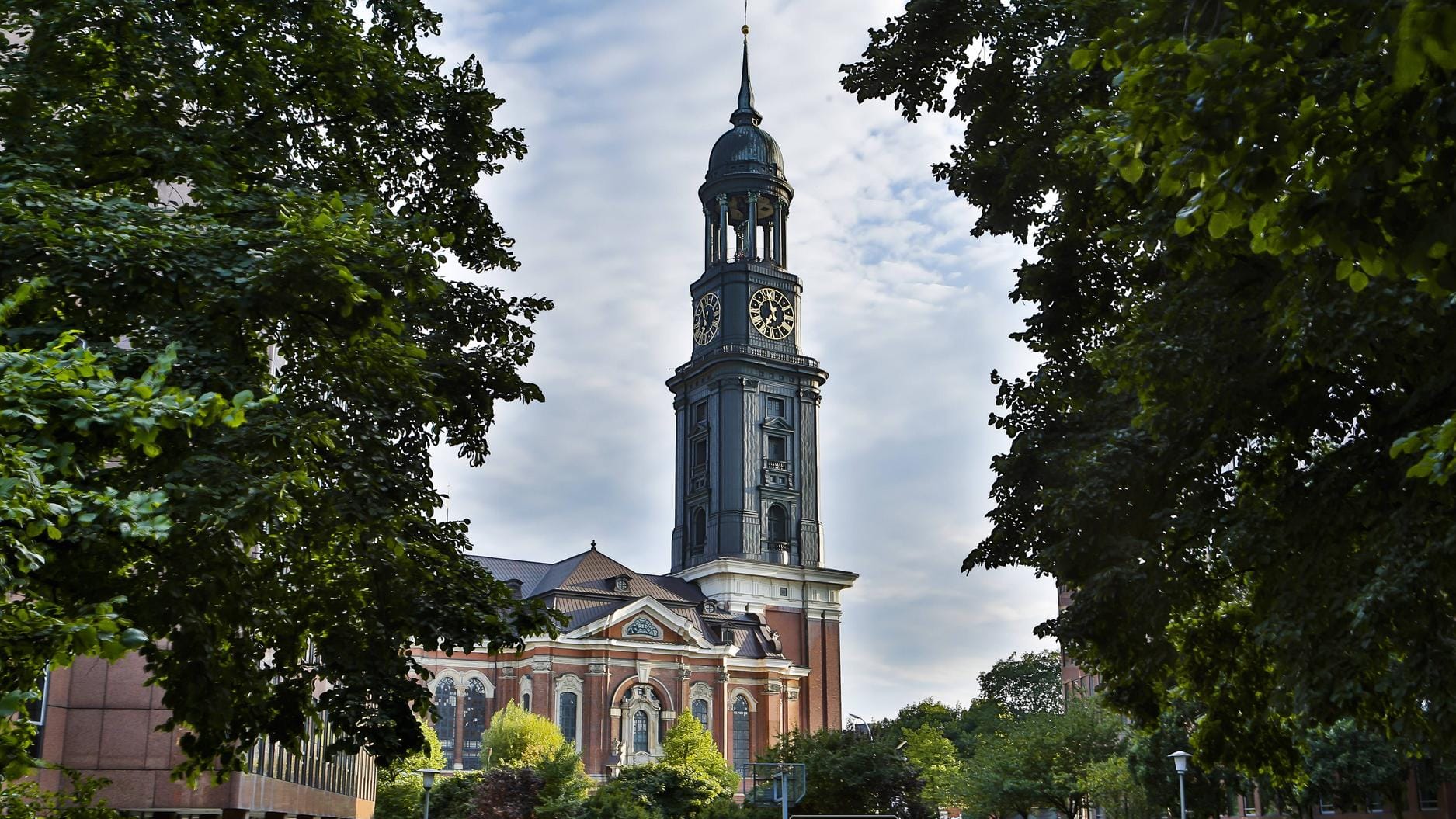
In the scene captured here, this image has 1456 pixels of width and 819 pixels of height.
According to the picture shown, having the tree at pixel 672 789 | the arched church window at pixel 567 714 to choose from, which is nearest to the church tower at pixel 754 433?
the arched church window at pixel 567 714

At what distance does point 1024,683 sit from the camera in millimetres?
117188

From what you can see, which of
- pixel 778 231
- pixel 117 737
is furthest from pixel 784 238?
pixel 117 737

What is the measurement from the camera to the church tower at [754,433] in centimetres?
9231

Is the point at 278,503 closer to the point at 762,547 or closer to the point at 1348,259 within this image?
the point at 1348,259

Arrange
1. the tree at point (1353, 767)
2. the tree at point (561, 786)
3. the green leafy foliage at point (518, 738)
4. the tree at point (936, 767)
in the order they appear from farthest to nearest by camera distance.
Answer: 1. the green leafy foliage at point (518, 738)
2. the tree at point (936, 767)
3. the tree at point (561, 786)
4. the tree at point (1353, 767)

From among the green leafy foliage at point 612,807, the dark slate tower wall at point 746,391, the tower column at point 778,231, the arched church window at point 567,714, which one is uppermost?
the tower column at point 778,231

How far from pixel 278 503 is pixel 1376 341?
9796mm

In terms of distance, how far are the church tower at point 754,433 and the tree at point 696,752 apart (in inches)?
629

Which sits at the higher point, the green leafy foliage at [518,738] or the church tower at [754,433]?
the church tower at [754,433]

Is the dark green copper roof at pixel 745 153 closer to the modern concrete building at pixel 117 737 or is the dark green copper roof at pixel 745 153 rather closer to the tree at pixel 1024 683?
Result: the tree at pixel 1024 683

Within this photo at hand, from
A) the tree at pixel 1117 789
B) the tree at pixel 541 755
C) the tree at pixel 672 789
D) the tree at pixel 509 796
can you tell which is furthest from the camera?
the tree at pixel 672 789

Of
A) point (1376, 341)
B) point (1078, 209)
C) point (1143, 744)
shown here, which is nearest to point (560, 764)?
point (1143, 744)

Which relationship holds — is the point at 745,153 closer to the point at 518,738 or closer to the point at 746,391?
the point at 746,391

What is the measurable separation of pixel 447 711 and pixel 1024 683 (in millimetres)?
55827
